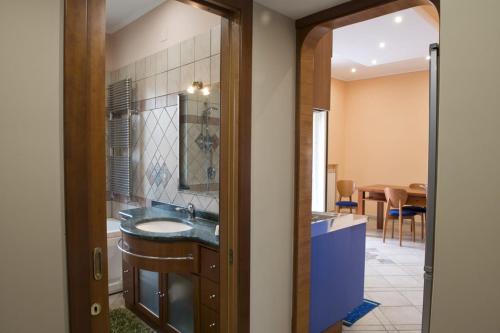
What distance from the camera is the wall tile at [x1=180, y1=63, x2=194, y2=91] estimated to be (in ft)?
8.75

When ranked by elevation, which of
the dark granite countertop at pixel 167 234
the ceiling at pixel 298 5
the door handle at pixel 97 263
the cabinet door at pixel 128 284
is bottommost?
the cabinet door at pixel 128 284

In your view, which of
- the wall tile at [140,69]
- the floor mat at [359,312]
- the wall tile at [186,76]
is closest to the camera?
the wall tile at [186,76]

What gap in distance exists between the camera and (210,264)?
2.07 metres

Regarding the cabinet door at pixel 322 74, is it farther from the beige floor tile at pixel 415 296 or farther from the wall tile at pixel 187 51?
the beige floor tile at pixel 415 296

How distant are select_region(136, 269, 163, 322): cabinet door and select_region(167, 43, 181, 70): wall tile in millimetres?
1668

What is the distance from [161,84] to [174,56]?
0.29 m

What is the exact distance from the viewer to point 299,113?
6.34 ft

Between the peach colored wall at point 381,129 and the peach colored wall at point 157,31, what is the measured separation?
4.66 metres

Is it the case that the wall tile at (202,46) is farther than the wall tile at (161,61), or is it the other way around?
the wall tile at (161,61)

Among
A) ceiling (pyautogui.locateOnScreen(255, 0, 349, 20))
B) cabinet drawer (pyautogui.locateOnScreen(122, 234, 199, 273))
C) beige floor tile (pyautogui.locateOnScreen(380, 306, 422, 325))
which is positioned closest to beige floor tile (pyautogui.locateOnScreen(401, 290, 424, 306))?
beige floor tile (pyautogui.locateOnScreen(380, 306, 422, 325))

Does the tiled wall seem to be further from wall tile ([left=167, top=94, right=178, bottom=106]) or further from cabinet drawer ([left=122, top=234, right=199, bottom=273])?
cabinet drawer ([left=122, top=234, right=199, bottom=273])

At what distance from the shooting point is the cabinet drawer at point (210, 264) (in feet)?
6.63
